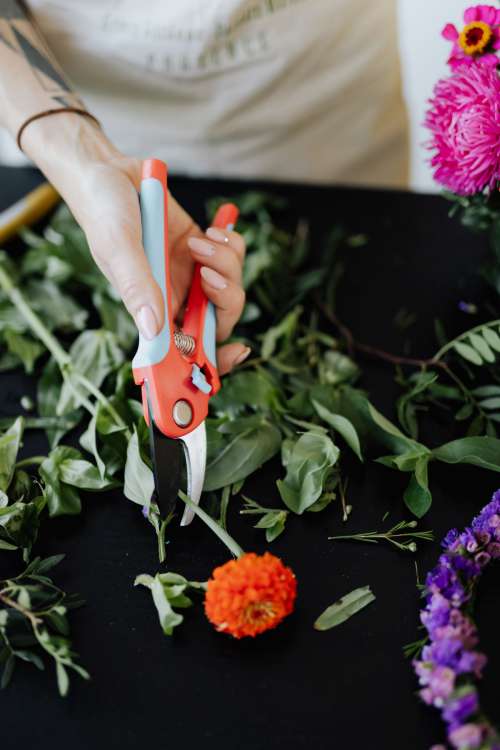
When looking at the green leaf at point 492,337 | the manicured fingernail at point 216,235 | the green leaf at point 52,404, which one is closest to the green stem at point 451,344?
the green leaf at point 492,337

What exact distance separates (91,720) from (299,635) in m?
0.14

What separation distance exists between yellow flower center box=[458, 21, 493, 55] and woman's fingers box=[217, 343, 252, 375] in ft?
0.97

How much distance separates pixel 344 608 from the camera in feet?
1.63

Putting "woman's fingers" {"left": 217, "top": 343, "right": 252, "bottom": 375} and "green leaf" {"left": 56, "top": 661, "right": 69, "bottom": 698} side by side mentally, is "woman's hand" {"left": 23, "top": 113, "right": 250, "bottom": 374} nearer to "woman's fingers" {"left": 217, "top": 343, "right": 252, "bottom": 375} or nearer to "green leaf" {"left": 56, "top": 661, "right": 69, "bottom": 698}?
"woman's fingers" {"left": 217, "top": 343, "right": 252, "bottom": 375}

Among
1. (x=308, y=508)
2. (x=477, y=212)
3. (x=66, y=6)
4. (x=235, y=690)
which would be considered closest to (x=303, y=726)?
(x=235, y=690)

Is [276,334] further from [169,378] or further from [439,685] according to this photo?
[439,685]

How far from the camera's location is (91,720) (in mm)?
449

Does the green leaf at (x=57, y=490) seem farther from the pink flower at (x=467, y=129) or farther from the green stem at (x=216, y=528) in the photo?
the pink flower at (x=467, y=129)

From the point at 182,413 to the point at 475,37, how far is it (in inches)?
14.8

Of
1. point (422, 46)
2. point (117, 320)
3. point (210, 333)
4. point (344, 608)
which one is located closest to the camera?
point (344, 608)

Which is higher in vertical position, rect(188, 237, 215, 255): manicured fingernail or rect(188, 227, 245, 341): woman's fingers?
rect(188, 237, 215, 255): manicured fingernail

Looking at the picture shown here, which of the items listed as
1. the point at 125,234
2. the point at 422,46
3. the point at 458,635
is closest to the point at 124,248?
the point at 125,234

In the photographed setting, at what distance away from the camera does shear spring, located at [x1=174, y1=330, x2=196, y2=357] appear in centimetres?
55

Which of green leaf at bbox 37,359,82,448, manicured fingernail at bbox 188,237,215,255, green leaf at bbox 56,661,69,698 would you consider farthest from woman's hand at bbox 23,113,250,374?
green leaf at bbox 56,661,69,698
